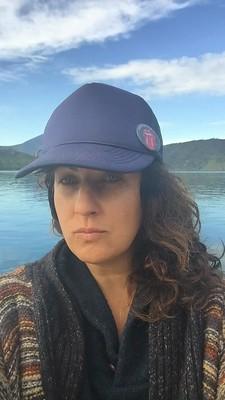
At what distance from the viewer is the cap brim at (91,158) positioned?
2152 millimetres

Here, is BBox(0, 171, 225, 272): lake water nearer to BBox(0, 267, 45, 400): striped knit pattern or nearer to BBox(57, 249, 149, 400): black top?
BBox(57, 249, 149, 400): black top

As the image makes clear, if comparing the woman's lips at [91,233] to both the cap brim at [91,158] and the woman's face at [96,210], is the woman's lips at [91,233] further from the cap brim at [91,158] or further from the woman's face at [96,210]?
the cap brim at [91,158]

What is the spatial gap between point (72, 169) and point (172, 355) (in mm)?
1094

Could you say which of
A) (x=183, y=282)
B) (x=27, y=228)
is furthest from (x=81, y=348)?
(x=27, y=228)

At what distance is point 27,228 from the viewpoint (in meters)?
34.1

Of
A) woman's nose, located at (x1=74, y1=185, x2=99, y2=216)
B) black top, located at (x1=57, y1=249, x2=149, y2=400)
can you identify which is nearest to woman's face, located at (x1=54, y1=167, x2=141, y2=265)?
woman's nose, located at (x1=74, y1=185, x2=99, y2=216)

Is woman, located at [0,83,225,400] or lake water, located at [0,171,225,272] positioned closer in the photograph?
woman, located at [0,83,225,400]

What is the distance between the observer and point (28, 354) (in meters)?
2.35

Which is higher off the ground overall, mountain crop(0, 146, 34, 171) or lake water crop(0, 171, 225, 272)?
mountain crop(0, 146, 34, 171)

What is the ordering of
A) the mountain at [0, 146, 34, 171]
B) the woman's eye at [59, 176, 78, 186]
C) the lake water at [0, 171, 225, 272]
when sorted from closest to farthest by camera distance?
the woman's eye at [59, 176, 78, 186], the lake water at [0, 171, 225, 272], the mountain at [0, 146, 34, 171]

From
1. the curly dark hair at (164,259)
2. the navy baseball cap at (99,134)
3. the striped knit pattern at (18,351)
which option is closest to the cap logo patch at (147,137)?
the navy baseball cap at (99,134)

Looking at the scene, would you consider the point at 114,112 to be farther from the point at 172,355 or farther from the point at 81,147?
the point at 172,355

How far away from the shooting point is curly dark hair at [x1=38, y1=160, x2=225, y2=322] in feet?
8.36

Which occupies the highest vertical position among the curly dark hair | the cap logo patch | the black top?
the cap logo patch
